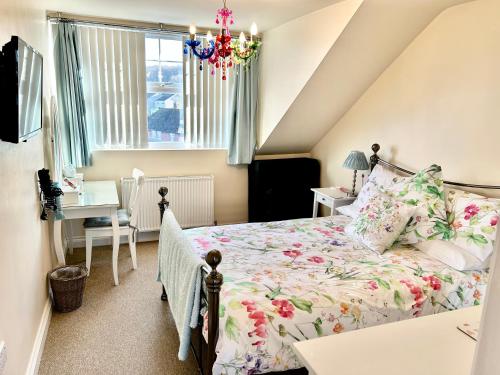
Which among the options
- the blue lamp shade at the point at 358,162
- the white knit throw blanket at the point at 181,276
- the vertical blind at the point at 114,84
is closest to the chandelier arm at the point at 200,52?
the white knit throw blanket at the point at 181,276

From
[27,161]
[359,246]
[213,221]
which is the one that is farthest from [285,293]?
[213,221]

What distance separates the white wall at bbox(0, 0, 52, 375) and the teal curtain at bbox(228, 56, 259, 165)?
84.9 inches

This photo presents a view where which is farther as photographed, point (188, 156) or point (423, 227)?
point (188, 156)

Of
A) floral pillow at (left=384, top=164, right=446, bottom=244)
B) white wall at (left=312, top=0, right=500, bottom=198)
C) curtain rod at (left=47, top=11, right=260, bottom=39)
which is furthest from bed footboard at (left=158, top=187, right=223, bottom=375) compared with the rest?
curtain rod at (left=47, top=11, right=260, bottom=39)

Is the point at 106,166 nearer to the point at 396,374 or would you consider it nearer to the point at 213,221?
the point at 213,221

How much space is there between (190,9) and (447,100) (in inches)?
90.0

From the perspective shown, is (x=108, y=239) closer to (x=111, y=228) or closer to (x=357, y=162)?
(x=111, y=228)

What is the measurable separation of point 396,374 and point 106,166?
3.73m

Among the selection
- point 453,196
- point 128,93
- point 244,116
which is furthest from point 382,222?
point 128,93

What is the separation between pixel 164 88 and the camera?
4336 millimetres

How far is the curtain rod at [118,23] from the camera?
3.65 meters

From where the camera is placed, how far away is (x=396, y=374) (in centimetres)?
116

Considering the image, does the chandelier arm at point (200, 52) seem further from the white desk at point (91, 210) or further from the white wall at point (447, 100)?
the white wall at point (447, 100)

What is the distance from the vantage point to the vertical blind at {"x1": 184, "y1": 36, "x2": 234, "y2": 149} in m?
4.39
